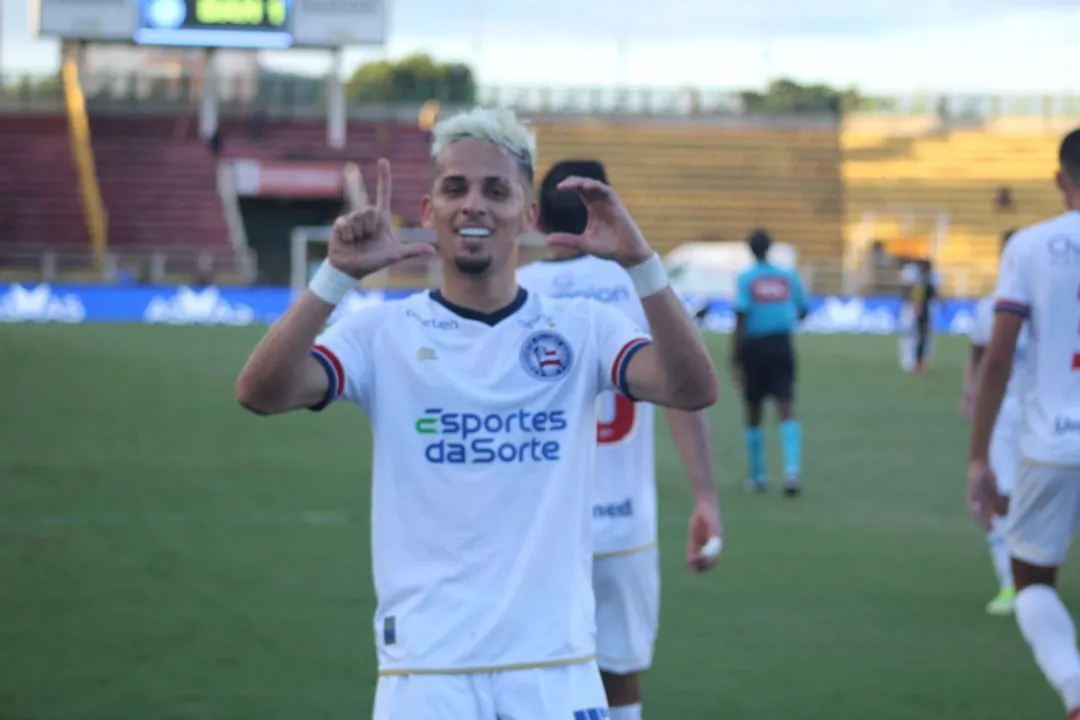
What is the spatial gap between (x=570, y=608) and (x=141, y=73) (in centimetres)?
5256

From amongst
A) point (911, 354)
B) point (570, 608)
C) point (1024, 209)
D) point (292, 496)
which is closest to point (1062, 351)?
point (570, 608)

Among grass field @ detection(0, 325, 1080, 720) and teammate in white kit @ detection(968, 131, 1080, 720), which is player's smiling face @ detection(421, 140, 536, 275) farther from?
grass field @ detection(0, 325, 1080, 720)

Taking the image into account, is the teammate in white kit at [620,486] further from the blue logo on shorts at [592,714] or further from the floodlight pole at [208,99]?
the floodlight pole at [208,99]

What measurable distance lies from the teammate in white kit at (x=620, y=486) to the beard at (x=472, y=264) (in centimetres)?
163

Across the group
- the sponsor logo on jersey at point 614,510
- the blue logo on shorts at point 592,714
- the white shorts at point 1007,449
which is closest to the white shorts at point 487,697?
the blue logo on shorts at point 592,714

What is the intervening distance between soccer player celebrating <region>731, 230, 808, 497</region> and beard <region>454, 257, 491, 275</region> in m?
11.3

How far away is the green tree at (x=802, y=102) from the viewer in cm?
5953

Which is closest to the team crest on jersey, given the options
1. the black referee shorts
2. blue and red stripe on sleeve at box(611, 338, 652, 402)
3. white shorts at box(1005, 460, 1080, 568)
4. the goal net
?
blue and red stripe on sleeve at box(611, 338, 652, 402)

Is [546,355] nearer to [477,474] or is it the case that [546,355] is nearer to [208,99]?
[477,474]

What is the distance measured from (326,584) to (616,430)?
4.77 meters

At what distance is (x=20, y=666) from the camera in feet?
26.2

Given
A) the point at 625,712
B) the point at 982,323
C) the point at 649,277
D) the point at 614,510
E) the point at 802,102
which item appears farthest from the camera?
the point at 802,102

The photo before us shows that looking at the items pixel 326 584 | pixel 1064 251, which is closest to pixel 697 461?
pixel 1064 251

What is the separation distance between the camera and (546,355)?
13.2ft
